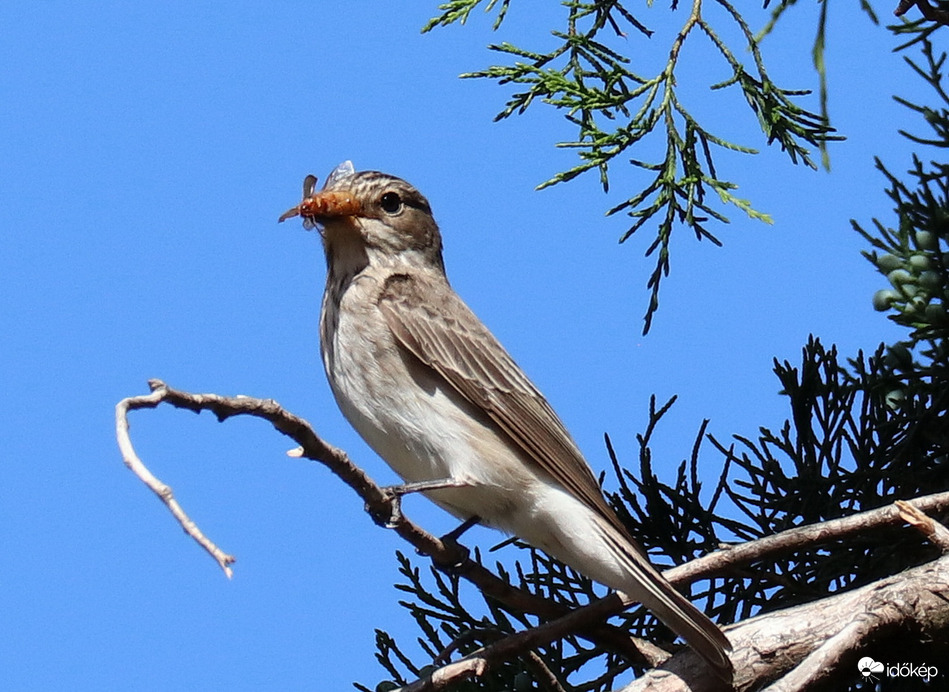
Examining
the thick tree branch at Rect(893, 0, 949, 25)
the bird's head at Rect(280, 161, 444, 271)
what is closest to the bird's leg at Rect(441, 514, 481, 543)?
the bird's head at Rect(280, 161, 444, 271)

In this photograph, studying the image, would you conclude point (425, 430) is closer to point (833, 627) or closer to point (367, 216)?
point (367, 216)

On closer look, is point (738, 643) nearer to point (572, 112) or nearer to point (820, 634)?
point (820, 634)

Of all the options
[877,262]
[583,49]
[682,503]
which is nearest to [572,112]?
[583,49]

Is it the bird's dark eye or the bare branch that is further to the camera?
the bird's dark eye

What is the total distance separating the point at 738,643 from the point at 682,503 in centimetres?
77

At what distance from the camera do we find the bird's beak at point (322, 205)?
5.30 meters

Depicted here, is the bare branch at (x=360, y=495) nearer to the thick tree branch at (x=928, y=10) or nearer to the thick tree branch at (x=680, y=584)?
the thick tree branch at (x=680, y=584)

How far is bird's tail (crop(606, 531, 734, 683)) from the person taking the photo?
12.6 ft

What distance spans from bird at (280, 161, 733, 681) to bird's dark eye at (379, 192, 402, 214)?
15 cm

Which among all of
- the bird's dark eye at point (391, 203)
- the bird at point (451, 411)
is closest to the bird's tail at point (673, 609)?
the bird at point (451, 411)

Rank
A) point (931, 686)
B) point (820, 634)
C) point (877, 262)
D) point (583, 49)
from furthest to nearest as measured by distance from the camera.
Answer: point (583, 49) < point (877, 262) < point (931, 686) < point (820, 634)

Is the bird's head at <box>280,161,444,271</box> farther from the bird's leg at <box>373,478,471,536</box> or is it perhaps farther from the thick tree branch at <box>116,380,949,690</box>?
the thick tree branch at <box>116,380,949,690</box>

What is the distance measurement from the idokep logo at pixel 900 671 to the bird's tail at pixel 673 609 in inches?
17.0

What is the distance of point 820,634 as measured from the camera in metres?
3.76
